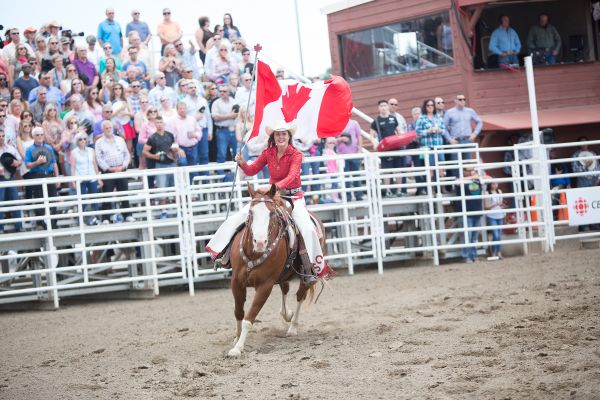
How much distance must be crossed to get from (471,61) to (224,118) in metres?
7.61

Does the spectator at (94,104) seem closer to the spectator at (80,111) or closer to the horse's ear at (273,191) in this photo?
the spectator at (80,111)

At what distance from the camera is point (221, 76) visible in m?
18.8

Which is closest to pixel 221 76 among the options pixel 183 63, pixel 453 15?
pixel 183 63

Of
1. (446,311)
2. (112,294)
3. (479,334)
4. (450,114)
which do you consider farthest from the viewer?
(450,114)

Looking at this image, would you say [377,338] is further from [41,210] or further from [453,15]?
[453,15]

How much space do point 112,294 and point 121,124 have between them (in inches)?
122

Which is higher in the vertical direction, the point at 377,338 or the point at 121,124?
the point at 121,124

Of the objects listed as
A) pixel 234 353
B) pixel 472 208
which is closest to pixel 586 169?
pixel 472 208

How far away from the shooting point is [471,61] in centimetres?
2159

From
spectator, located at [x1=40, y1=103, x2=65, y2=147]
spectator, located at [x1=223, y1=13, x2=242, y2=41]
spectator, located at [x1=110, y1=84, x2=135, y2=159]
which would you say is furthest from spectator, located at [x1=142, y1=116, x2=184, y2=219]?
spectator, located at [x1=223, y1=13, x2=242, y2=41]

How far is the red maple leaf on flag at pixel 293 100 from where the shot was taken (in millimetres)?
12492

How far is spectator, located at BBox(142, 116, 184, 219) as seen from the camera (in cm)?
1565

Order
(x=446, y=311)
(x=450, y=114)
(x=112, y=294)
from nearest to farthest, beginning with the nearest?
1. (x=446, y=311)
2. (x=112, y=294)
3. (x=450, y=114)

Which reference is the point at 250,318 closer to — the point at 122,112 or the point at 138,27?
the point at 122,112
